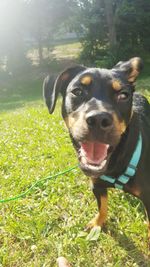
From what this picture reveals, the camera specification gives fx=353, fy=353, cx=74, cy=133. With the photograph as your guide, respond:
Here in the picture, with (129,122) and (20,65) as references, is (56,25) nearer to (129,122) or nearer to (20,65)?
(20,65)

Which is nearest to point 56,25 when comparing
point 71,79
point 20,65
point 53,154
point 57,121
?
point 20,65

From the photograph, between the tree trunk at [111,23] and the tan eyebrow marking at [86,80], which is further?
the tree trunk at [111,23]

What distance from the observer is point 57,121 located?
724cm

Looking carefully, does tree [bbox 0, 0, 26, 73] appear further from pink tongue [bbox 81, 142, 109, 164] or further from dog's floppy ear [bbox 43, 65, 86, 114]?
pink tongue [bbox 81, 142, 109, 164]

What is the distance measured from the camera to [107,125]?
8.48 feet

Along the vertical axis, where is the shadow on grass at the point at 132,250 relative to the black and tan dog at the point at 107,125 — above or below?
below

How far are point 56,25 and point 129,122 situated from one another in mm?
24709

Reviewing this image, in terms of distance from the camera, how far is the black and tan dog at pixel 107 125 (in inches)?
105

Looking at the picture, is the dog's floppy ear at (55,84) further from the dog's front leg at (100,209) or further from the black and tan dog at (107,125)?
the dog's front leg at (100,209)

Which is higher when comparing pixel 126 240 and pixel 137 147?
pixel 137 147

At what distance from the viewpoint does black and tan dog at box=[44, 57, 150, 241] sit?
8.72ft

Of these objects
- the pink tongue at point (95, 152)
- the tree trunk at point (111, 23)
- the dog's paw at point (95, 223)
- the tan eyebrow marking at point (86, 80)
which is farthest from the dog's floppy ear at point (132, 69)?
the tree trunk at point (111, 23)

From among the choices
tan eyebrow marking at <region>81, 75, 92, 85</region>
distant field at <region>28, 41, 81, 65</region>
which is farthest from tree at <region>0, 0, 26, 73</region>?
tan eyebrow marking at <region>81, 75, 92, 85</region>

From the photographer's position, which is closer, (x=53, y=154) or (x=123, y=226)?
(x=123, y=226)
